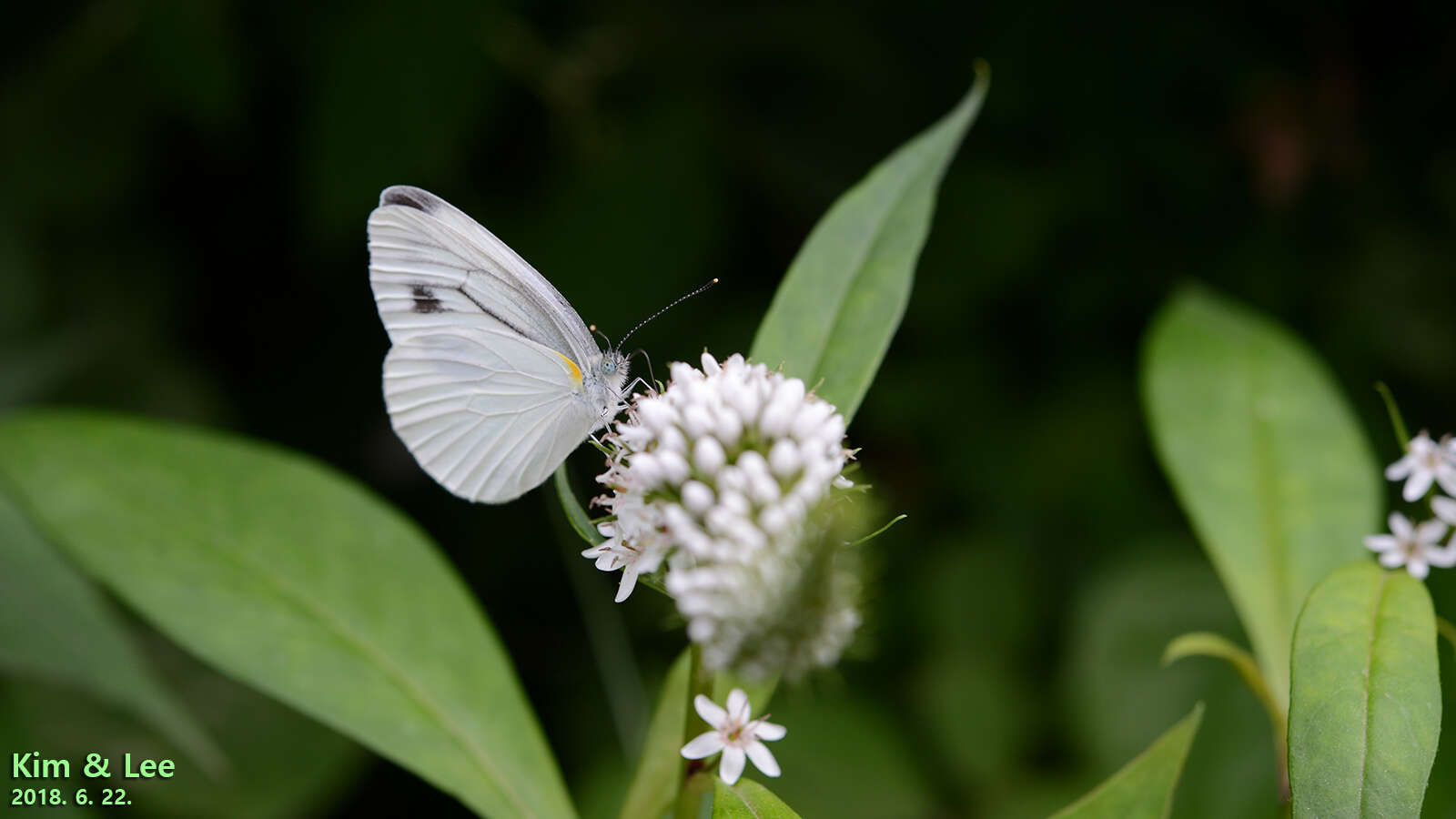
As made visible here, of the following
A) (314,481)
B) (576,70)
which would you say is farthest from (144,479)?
(576,70)

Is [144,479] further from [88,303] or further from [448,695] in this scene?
[88,303]

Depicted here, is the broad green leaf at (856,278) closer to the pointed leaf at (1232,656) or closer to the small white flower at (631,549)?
the small white flower at (631,549)

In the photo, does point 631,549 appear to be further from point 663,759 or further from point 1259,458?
point 1259,458

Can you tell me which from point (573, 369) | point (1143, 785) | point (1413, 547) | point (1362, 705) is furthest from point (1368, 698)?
point (573, 369)

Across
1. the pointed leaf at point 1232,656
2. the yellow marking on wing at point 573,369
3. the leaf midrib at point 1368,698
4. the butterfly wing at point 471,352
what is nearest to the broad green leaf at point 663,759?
the butterfly wing at point 471,352

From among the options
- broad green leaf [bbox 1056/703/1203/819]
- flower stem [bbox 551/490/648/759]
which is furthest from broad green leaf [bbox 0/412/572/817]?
broad green leaf [bbox 1056/703/1203/819]

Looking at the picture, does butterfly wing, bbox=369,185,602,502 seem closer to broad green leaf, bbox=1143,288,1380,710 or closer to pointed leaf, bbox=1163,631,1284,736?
pointed leaf, bbox=1163,631,1284,736
